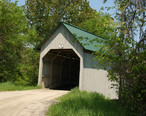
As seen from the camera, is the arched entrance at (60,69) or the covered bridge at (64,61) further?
the arched entrance at (60,69)

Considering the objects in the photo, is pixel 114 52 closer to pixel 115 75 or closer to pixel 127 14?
pixel 115 75

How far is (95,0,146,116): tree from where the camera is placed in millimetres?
5762

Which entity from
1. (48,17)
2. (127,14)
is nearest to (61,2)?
(48,17)

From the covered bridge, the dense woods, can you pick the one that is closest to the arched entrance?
the covered bridge

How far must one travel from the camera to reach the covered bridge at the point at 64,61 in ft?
44.7

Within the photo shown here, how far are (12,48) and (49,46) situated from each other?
6.61 m

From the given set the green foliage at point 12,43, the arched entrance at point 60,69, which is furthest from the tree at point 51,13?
the arched entrance at point 60,69

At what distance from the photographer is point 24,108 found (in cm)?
737

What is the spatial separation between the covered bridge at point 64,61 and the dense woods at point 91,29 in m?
1.65

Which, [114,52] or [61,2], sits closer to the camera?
[114,52]

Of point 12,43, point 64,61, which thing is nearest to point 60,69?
point 64,61

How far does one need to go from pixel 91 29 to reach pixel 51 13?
808 centimetres

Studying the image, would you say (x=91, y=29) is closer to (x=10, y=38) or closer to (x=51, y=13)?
(x=51, y=13)

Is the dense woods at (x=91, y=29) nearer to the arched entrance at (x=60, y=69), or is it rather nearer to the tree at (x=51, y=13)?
the tree at (x=51, y=13)
